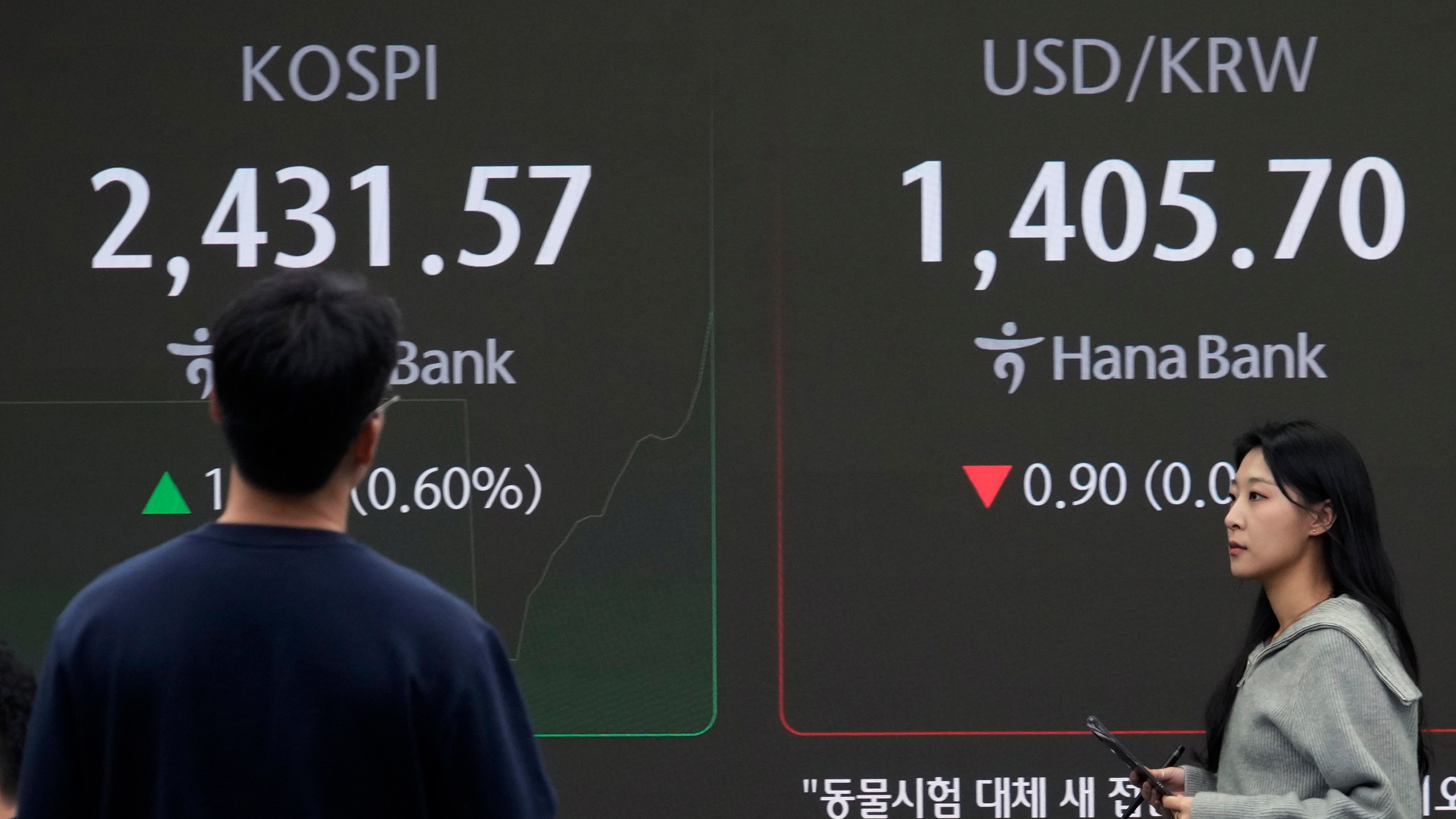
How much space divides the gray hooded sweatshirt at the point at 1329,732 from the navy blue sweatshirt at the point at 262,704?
123 centimetres

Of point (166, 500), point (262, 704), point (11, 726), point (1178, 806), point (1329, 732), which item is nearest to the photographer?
point (262, 704)

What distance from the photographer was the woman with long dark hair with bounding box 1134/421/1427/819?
204 cm

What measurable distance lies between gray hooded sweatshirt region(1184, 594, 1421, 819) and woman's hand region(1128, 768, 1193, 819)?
0.04 m

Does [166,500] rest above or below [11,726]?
above

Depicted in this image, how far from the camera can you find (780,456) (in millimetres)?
2896

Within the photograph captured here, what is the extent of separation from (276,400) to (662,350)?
5.22 feet

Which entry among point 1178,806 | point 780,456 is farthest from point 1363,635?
point 780,456

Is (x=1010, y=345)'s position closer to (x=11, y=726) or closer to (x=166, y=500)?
(x=166, y=500)

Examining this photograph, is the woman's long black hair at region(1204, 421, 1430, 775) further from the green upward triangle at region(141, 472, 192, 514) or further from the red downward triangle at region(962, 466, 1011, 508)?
the green upward triangle at region(141, 472, 192, 514)

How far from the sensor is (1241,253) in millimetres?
2898

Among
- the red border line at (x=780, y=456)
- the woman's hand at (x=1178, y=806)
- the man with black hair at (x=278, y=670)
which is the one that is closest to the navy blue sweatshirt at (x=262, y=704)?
the man with black hair at (x=278, y=670)

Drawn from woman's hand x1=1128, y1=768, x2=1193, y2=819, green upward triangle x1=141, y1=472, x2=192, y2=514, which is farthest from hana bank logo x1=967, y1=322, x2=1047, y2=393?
green upward triangle x1=141, y1=472, x2=192, y2=514

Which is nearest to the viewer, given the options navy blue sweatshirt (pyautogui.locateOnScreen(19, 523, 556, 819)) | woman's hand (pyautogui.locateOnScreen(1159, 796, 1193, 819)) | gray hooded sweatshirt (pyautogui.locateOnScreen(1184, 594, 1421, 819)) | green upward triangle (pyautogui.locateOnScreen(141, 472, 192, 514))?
navy blue sweatshirt (pyautogui.locateOnScreen(19, 523, 556, 819))

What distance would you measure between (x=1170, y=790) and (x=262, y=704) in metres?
1.57
